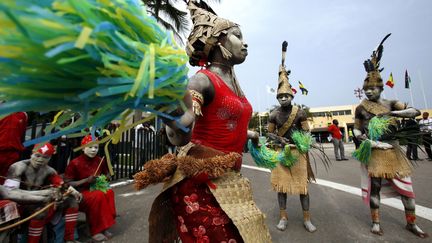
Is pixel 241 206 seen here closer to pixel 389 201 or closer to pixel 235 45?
pixel 235 45

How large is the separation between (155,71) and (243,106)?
1.00 m

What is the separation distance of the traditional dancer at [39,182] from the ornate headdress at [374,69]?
180 inches

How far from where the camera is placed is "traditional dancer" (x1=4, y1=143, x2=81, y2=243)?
3.11 meters

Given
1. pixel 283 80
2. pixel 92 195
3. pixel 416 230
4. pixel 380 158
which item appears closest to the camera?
pixel 416 230

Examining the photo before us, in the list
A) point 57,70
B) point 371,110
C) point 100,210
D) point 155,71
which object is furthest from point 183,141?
point 371,110

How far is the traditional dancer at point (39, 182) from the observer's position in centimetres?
311

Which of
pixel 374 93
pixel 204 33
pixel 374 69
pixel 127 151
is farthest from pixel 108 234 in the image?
pixel 374 69

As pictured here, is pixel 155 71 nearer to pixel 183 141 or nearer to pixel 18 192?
pixel 183 141

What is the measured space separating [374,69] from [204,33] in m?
3.50

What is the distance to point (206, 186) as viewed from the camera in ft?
5.09

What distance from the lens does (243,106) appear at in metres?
1.75

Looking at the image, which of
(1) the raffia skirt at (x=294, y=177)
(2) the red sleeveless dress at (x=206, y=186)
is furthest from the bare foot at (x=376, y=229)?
(2) the red sleeveless dress at (x=206, y=186)

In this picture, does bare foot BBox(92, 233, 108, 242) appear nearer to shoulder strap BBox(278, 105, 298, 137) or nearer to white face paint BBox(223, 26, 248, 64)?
shoulder strap BBox(278, 105, 298, 137)

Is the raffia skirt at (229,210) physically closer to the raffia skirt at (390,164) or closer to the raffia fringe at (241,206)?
the raffia fringe at (241,206)
